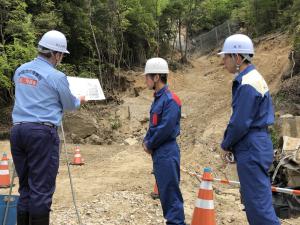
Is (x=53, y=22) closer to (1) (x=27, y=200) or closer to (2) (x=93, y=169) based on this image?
(2) (x=93, y=169)

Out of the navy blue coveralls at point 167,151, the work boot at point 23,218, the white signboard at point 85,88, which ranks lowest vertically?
the work boot at point 23,218

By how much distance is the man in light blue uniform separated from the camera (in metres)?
4.44

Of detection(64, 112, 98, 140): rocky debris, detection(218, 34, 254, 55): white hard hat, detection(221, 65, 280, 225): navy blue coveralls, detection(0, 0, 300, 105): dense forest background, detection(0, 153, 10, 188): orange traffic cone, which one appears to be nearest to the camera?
detection(221, 65, 280, 225): navy blue coveralls

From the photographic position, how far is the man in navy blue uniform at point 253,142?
13.3 feet

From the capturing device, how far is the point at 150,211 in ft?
21.6

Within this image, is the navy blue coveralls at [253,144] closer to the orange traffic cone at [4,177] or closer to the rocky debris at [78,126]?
the orange traffic cone at [4,177]

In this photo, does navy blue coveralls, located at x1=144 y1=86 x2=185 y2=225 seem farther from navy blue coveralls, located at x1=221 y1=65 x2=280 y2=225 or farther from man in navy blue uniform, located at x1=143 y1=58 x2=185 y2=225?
navy blue coveralls, located at x1=221 y1=65 x2=280 y2=225

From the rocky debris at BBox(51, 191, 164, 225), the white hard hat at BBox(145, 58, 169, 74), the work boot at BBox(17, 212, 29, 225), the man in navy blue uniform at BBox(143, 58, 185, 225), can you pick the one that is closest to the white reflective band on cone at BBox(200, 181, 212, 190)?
the man in navy blue uniform at BBox(143, 58, 185, 225)

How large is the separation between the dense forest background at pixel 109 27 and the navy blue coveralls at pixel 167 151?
11.1 meters

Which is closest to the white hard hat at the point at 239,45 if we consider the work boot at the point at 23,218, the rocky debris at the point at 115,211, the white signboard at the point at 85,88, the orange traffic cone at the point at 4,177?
the work boot at the point at 23,218

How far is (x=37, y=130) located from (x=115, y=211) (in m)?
2.49

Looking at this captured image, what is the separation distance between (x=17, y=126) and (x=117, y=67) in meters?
21.7

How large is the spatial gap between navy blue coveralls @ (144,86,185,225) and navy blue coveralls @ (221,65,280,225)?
82cm

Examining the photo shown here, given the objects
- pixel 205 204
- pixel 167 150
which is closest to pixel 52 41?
pixel 167 150
